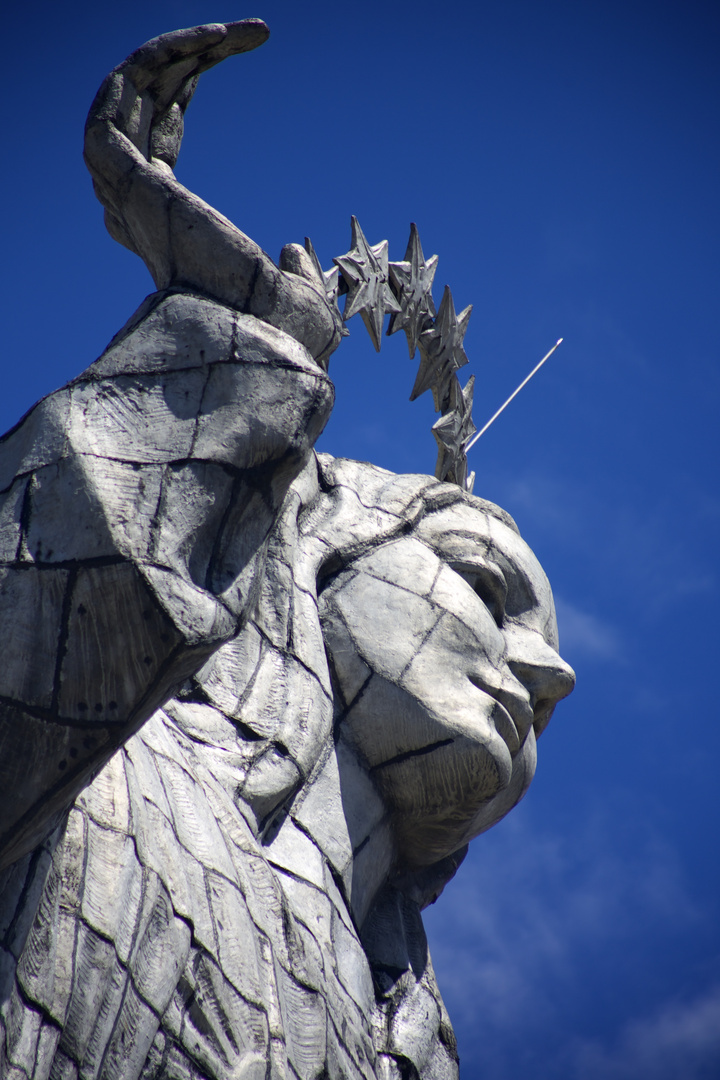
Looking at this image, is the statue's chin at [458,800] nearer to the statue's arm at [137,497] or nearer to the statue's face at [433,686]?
the statue's face at [433,686]

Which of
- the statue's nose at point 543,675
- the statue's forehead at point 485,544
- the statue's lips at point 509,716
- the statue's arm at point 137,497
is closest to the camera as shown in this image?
the statue's arm at point 137,497

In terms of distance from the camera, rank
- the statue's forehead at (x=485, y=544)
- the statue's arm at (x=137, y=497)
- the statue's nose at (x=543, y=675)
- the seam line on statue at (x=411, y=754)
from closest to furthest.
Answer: the statue's arm at (x=137, y=497) < the seam line on statue at (x=411, y=754) < the statue's nose at (x=543, y=675) < the statue's forehead at (x=485, y=544)

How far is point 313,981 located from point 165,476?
5.79ft


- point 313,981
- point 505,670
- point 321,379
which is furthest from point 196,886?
point 505,670

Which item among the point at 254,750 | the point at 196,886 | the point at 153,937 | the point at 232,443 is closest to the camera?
the point at 232,443

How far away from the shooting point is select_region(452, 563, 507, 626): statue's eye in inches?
202

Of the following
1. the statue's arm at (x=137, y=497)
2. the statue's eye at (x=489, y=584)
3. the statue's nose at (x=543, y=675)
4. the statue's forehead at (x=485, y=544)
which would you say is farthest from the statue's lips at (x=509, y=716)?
the statue's arm at (x=137, y=497)

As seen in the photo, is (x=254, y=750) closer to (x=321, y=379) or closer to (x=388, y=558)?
(x=388, y=558)

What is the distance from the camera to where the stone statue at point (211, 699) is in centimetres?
281

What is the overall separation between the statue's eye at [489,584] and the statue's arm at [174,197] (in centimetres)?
195

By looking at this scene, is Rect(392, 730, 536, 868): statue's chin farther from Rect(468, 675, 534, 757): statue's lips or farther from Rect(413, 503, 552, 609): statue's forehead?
Rect(413, 503, 552, 609): statue's forehead

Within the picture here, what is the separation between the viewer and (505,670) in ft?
16.1

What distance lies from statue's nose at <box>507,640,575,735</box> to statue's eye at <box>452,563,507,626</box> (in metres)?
0.20

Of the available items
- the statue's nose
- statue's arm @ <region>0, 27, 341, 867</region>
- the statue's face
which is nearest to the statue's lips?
the statue's face
